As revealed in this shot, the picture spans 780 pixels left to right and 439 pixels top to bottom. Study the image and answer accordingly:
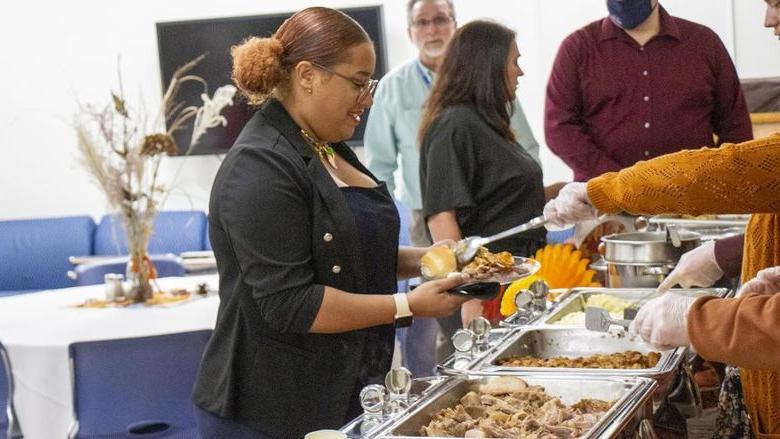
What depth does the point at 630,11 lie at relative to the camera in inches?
158

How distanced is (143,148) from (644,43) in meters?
1.75

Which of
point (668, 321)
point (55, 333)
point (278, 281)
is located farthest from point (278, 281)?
point (55, 333)

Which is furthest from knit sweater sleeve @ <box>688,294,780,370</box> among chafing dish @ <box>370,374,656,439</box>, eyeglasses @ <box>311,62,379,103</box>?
eyeglasses @ <box>311,62,379,103</box>

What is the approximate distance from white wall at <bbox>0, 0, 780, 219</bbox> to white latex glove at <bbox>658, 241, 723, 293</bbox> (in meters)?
3.98

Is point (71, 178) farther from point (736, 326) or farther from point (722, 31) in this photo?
point (736, 326)

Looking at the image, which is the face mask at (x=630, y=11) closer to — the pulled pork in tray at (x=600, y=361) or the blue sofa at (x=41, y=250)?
the pulled pork in tray at (x=600, y=361)

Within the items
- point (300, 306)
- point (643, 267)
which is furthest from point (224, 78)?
point (300, 306)

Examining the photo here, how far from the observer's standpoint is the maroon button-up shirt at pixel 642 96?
4.01 meters

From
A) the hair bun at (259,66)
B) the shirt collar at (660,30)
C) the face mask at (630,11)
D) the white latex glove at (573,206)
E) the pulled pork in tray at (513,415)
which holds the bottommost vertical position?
the pulled pork in tray at (513,415)

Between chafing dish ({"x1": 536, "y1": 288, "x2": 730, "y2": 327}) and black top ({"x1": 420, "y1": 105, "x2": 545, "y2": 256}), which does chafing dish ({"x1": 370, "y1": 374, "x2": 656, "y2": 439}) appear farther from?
black top ({"x1": 420, "y1": 105, "x2": 545, "y2": 256})

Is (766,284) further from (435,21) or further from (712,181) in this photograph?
(435,21)

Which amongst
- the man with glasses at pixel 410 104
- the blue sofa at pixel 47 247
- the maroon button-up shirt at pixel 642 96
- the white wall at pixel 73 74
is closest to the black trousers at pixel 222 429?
the maroon button-up shirt at pixel 642 96

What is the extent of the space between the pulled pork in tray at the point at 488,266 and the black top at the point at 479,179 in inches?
31.5

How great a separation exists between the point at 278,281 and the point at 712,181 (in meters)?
0.72
